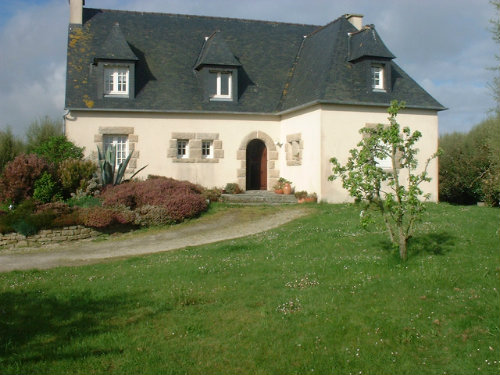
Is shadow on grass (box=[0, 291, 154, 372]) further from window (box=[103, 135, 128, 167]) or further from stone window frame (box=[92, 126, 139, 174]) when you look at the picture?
window (box=[103, 135, 128, 167])

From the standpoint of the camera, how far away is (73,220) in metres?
14.9

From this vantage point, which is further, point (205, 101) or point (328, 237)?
point (205, 101)

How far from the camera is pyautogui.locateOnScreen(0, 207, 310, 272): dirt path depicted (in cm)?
1209

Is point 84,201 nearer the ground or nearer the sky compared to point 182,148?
nearer the ground

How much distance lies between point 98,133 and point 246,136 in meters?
5.84

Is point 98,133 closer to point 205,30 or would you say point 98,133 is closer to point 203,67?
point 203,67

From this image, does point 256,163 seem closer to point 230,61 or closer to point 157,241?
point 230,61

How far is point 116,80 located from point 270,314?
1623 centimetres

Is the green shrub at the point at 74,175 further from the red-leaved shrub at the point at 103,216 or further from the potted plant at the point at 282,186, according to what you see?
the potted plant at the point at 282,186

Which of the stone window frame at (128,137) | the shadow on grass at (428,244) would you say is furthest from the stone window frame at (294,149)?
the shadow on grass at (428,244)

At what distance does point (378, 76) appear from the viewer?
20.6 metres

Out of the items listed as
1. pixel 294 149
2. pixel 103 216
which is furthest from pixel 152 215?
pixel 294 149

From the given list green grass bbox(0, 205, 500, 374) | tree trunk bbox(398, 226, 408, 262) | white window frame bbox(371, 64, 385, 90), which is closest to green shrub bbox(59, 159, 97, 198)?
green grass bbox(0, 205, 500, 374)

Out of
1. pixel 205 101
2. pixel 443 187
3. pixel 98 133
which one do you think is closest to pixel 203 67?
pixel 205 101
